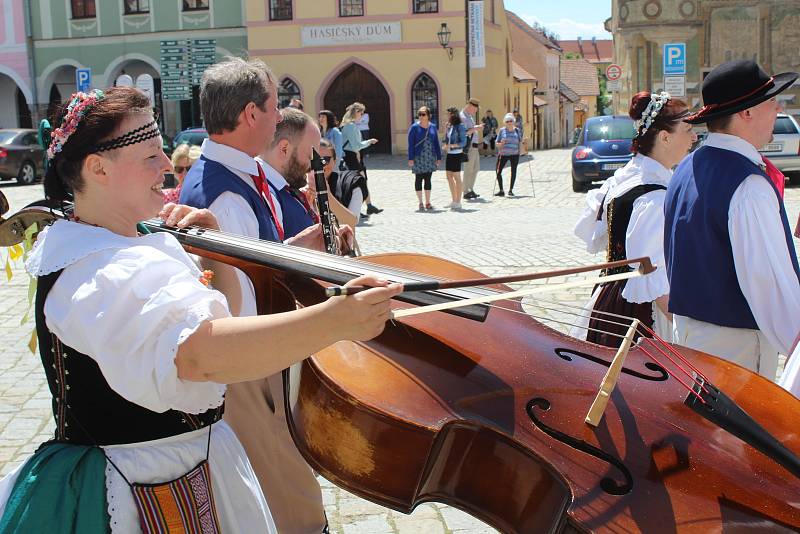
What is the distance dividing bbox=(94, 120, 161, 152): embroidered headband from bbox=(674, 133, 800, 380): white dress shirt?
76.0 inches

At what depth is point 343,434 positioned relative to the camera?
6.53 ft

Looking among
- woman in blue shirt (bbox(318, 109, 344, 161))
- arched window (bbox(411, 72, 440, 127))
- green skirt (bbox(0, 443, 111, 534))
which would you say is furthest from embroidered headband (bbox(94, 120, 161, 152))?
arched window (bbox(411, 72, 440, 127))

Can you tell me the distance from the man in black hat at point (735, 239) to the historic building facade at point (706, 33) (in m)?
26.2

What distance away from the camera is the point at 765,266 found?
2.93 metres

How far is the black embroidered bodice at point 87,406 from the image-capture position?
1.90 metres

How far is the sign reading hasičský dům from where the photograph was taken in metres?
32.7

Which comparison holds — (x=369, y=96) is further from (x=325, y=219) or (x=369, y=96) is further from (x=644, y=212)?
(x=325, y=219)

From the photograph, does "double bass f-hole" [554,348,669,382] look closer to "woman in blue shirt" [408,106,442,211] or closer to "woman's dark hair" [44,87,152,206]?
"woman's dark hair" [44,87,152,206]

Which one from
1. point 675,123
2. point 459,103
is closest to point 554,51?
point 459,103

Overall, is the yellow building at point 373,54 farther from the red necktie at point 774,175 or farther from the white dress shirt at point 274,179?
the red necktie at point 774,175

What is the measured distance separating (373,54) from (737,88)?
101 feet

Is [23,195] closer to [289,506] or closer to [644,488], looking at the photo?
[289,506]

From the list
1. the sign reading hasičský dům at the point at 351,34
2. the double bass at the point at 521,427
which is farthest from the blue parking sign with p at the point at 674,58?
the sign reading hasičský dům at the point at 351,34

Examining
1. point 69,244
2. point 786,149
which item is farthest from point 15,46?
point 69,244
